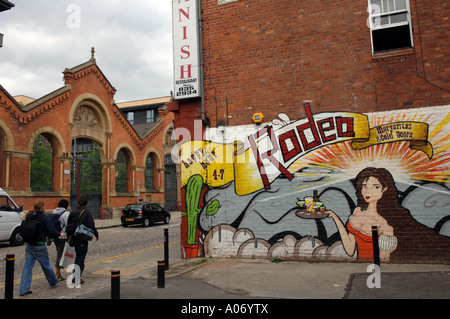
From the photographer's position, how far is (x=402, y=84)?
841 centimetres

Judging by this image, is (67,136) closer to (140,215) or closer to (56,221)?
(140,215)

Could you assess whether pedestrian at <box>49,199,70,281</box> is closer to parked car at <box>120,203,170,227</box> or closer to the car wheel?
the car wheel

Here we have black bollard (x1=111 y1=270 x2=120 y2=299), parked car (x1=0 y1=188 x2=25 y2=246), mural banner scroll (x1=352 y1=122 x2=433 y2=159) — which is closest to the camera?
black bollard (x1=111 y1=270 x2=120 y2=299)

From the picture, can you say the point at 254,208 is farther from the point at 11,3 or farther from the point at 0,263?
the point at 11,3

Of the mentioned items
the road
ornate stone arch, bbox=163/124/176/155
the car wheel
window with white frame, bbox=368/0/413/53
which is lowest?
the road

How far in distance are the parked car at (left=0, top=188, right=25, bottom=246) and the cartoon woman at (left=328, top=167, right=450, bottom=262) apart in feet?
37.9

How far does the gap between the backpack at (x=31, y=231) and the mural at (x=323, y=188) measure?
3.78 m

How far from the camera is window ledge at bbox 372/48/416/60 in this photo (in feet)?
27.7

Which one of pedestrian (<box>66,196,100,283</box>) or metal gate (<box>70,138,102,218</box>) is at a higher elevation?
metal gate (<box>70,138,102,218</box>)

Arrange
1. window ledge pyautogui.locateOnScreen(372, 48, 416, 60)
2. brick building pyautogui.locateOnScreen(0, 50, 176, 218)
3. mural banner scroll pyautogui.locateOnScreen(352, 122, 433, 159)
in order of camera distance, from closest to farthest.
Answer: mural banner scroll pyautogui.locateOnScreen(352, 122, 433, 159), window ledge pyautogui.locateOnScreen(372, 48, 416, 60), brick building pyautogui.locateOnScreen(0, 50, 176, 218)

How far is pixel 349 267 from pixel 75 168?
82.3 ft

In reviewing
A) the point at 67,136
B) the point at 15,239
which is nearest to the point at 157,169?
the point at 67,136

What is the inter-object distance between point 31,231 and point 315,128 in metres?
6.38

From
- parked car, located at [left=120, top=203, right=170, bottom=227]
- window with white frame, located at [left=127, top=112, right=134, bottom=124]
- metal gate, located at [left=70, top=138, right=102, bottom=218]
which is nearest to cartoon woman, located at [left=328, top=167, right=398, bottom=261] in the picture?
parked car, located at [left=120, top=203, right=170, bottom=227]
